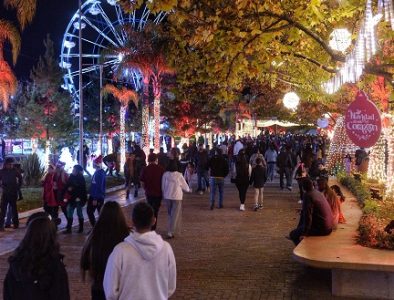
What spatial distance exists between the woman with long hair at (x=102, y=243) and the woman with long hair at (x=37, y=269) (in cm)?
70

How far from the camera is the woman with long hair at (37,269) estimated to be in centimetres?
374

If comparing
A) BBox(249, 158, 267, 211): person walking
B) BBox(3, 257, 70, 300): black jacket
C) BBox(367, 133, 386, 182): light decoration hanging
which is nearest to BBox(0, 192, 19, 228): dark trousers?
BBox(249, 158, 267, 211): person walking

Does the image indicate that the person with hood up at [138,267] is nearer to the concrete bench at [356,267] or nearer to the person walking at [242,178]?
the concrete bench at [356,267]

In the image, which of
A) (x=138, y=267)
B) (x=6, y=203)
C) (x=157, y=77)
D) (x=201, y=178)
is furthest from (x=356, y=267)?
(x=157, y=77)

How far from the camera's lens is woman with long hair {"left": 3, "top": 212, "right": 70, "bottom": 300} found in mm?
3744

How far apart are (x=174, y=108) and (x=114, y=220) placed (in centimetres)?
3480

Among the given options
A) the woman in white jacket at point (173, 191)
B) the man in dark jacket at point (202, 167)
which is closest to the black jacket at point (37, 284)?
the woman in white jacket at point (173, 191)

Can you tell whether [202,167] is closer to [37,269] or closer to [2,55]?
[2,55]

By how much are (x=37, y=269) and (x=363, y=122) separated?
6754mm

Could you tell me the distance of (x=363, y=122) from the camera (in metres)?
9.25

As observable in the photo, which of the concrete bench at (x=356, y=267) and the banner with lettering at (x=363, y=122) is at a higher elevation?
the banner with lettering at (x=363, y=122)

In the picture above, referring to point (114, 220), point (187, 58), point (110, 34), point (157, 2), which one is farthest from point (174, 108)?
point (114, 220)

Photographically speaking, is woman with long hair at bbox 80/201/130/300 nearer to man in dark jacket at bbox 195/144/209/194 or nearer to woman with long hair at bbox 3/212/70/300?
woman with long hair at bbox 3/212/70/300

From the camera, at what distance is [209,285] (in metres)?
7.99
